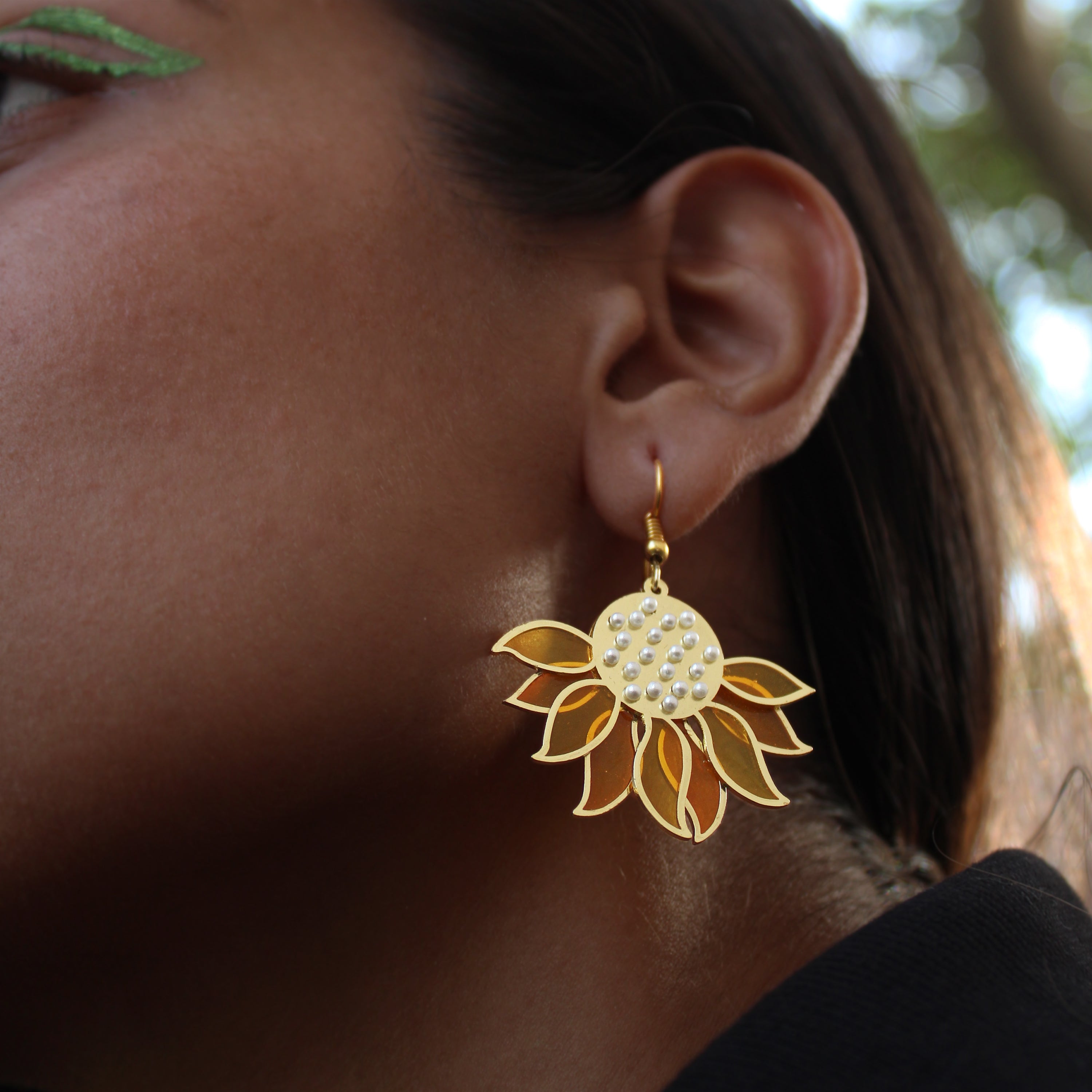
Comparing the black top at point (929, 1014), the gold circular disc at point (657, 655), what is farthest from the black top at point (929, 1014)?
the gold circular disc at point (657, 655)

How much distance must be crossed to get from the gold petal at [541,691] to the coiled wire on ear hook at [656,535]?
173 millimetres

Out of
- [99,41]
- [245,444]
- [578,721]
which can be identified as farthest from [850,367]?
[99,41]

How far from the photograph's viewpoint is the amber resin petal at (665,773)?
122cm

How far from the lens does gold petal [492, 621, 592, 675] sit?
1.22 m

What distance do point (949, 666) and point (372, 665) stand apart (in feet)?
3.32

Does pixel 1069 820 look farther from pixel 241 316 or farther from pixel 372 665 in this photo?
pixel 241 316

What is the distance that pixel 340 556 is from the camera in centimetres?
119

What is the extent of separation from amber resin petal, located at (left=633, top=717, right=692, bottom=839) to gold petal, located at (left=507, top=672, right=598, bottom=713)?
0.37 ft

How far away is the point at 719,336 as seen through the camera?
1.52 m

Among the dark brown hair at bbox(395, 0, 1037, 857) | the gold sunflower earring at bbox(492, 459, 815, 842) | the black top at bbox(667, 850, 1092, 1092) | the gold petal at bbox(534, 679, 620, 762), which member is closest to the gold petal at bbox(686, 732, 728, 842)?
the gold sunflower earring at bbox(492, 459, 815, 842)

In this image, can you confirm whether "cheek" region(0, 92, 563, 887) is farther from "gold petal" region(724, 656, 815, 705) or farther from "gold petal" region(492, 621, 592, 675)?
"gold petal" region(724, 656, 815, 705)

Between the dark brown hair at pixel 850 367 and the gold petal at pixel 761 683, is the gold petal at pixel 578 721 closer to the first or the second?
the gold petal at pixel 761 683

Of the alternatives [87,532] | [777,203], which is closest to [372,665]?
[87,532]

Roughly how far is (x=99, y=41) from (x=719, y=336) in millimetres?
913
